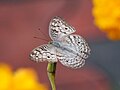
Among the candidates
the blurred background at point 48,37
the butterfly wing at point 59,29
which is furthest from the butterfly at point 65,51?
the blurred background at point 48,37

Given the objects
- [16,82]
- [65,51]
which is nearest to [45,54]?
[65,51]

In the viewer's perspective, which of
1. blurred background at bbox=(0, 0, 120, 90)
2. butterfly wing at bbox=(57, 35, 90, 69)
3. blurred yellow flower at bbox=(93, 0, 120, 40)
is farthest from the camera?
blurred background at bbox=(0, 0, 120, 90)

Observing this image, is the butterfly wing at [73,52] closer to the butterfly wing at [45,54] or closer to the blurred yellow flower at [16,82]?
the butterfly wing at [45,54]

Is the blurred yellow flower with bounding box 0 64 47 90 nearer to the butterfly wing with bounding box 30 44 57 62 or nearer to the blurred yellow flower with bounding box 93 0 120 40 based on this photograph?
the blurred yellow flower with bounding box 93 0 120 40

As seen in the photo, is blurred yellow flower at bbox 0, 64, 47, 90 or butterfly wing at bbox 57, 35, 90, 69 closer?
butterfly wing at bbox 57, 35, 90, 69

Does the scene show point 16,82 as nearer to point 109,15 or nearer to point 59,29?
point 109,15

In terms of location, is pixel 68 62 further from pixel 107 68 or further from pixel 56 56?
pixel 107 68

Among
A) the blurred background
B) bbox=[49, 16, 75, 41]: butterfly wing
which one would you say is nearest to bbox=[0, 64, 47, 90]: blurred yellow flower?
bbox=[49, 16, 75, 41]: butterfly wing
